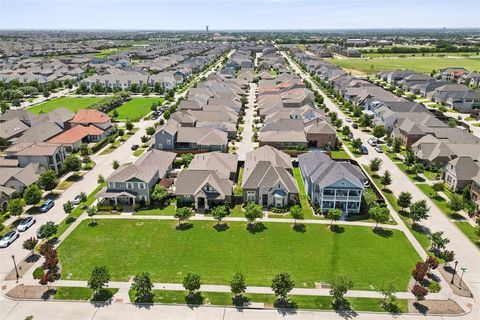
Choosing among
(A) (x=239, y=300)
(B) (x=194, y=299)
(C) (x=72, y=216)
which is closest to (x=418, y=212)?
(A) (x=239, y=300)

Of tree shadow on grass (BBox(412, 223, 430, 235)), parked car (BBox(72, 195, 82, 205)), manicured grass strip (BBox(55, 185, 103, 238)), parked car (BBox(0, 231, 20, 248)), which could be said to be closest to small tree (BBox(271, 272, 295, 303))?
tree shadow on grass (BBox(412, 223, 430, 235))

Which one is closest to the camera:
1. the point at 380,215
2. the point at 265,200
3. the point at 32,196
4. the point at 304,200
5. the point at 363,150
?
the point at 380,215

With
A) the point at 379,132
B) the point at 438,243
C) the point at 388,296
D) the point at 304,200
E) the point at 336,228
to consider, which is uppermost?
the point at 379,132

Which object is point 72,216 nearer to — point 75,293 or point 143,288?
point 75,293

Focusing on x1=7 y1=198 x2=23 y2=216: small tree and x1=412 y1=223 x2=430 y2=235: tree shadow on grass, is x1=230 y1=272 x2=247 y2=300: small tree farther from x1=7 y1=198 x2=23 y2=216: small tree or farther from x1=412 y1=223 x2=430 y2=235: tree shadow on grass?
x1=7 y1=198 x2=23 y2=216: small tree

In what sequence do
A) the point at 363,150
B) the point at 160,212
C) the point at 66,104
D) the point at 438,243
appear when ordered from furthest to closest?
1. the point at 66,104
2. the point at 363,150
3. the point at 160,212
4. the point at 438,243

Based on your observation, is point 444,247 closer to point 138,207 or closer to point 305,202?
point 305,202

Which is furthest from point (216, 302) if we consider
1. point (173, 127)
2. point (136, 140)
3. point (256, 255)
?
point (136, 140)
